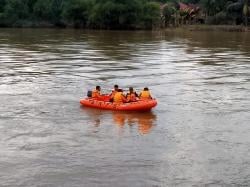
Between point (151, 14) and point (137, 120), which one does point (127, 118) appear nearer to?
point (137, 120)

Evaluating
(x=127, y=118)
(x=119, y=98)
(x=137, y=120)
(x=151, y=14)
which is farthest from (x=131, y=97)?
(x=151, y=14)

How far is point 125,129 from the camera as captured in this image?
19578 mm

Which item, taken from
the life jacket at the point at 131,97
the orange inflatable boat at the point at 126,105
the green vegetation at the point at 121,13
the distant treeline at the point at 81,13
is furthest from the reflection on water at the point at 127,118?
the distant treeline at the point at 81,13

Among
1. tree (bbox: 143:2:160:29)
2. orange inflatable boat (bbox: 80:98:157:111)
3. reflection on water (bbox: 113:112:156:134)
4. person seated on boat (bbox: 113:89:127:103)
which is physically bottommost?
reflection on water (bbox: 113:112:156:134)

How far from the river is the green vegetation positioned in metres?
57.8

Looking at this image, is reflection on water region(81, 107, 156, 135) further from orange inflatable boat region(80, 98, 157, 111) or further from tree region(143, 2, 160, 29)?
tree region(143, 2, 160, 29)

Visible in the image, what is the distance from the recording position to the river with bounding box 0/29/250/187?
14609 mm

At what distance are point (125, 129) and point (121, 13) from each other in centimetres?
7735

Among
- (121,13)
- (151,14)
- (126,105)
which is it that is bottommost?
(126,105)

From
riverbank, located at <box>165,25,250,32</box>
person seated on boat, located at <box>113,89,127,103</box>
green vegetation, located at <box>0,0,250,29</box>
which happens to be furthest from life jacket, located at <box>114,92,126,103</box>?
green vegetation, located at <box>0,0,250,29</box>

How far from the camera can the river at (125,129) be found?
47.9 feet

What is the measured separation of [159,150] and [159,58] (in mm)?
27350

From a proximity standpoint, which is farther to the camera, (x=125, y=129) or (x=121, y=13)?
(x=121, y=13)

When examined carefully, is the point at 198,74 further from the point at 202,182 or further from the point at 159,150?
the point at 202,182
